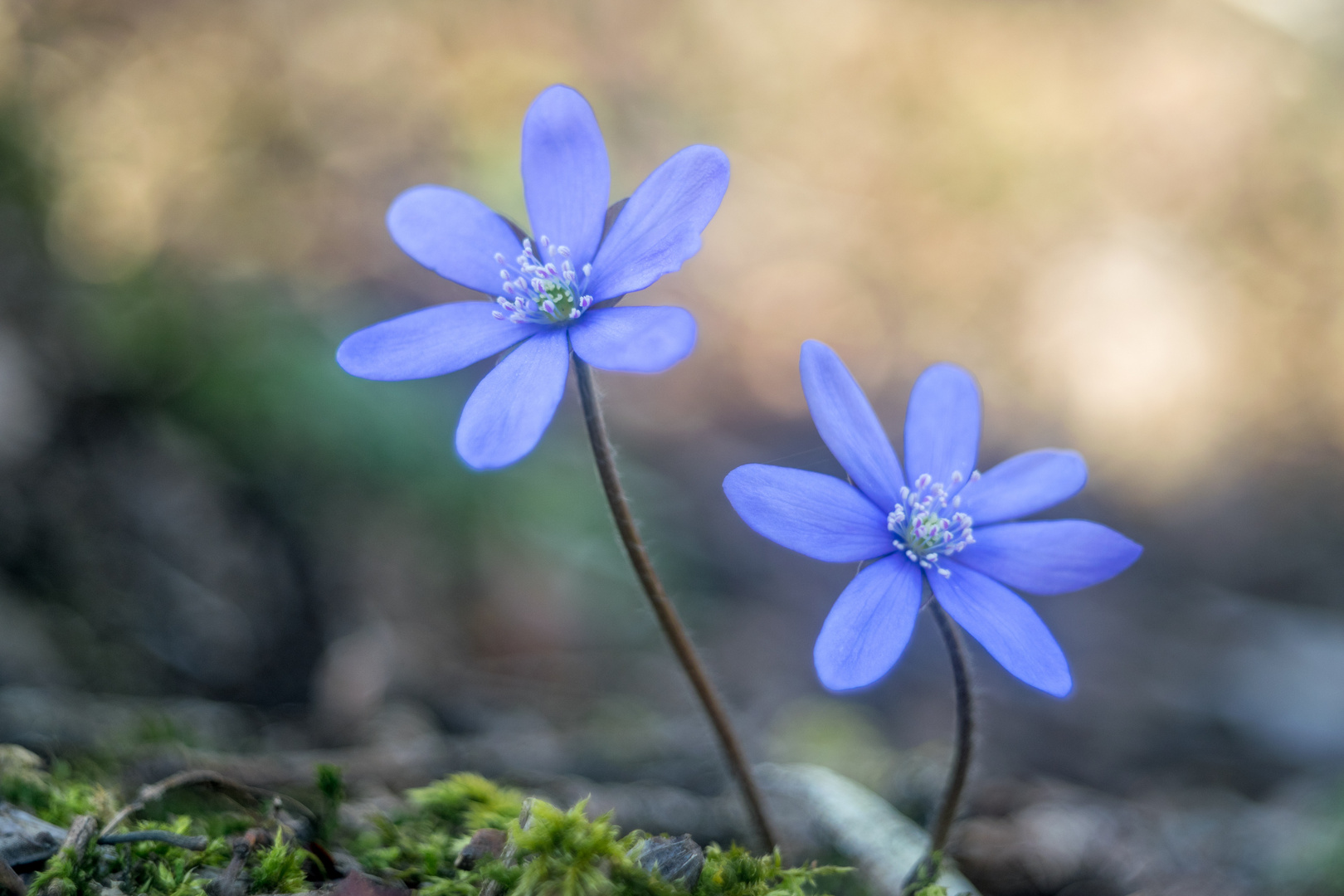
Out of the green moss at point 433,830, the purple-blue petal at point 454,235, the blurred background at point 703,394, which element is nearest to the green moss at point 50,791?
the blurred background at point 703,394

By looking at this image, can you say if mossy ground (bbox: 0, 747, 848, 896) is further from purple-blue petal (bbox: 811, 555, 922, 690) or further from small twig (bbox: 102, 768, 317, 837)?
purple-blue petal (bbox: 811, 555, 922, 690)

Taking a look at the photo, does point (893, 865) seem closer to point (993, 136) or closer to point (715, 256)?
point (715, 256)

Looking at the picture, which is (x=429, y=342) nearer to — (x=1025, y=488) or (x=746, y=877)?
(x=746, y=877)

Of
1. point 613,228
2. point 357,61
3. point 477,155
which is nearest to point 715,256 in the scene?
point 477,155

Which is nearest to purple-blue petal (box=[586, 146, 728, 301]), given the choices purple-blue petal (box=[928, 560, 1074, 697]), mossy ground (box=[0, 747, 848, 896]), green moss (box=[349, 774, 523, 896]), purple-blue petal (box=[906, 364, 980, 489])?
purple-blue petal (box=[906, 364, 980, 489])

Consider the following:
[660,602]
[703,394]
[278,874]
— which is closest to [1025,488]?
[660,602]
